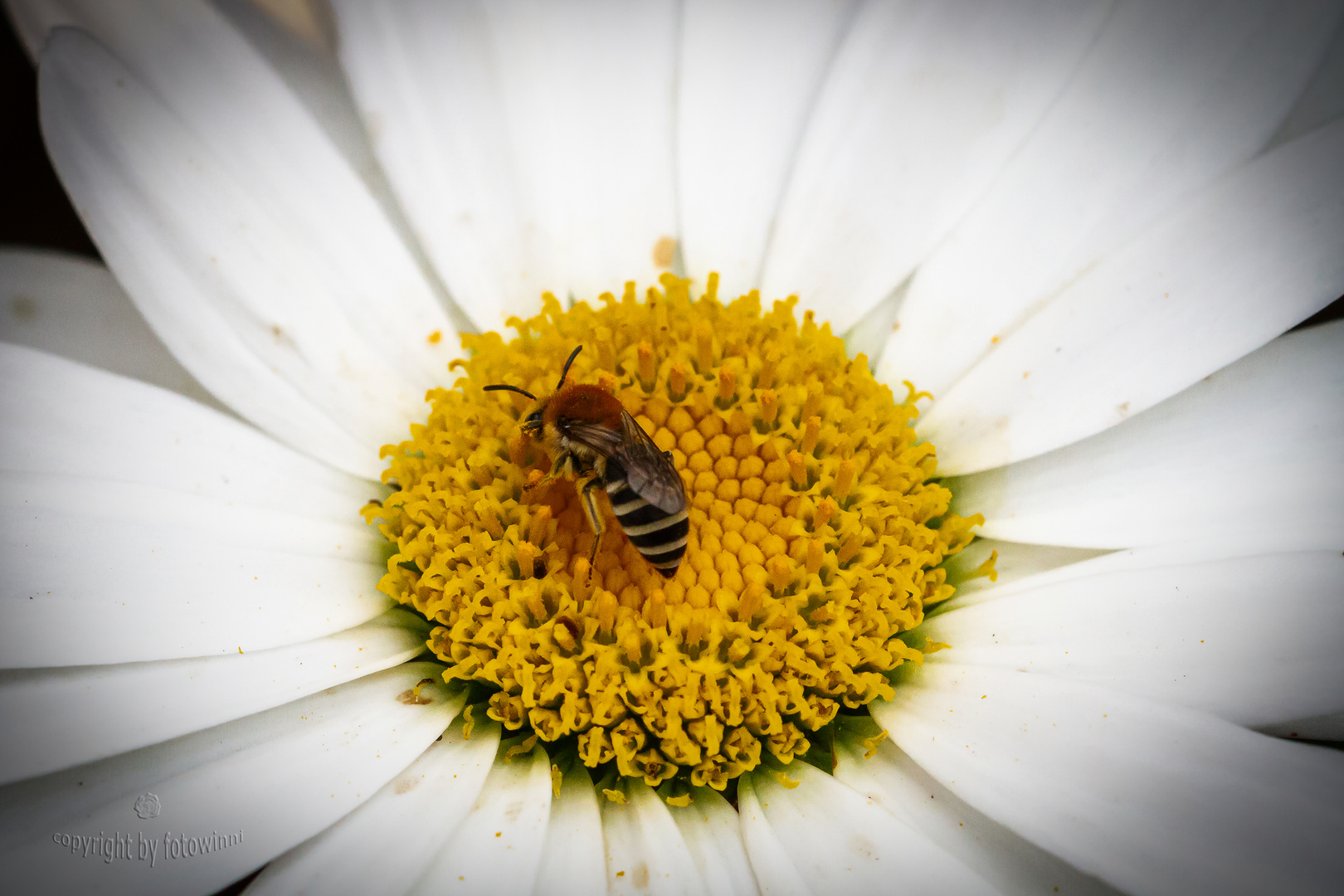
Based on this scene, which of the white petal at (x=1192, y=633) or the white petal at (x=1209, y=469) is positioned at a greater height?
the white petal at (x=1209, y=469)

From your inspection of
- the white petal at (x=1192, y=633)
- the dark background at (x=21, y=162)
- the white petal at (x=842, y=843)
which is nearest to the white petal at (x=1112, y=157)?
the white petal at (x=1192, y=633)

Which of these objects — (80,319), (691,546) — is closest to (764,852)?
(691,546)

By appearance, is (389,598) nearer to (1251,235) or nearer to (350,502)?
(350,502)

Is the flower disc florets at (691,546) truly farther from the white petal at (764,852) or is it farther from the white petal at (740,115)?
the white petal at (740,115)

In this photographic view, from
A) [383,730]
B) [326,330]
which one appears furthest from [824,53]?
[383,730]

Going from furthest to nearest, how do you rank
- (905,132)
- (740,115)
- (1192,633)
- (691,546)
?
1. (740,115)
2. (905,132)
3. (691,546)
4. (1192,633)

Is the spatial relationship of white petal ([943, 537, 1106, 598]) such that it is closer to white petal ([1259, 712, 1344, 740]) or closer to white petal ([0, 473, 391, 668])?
white petal ([1259, 712, 1344, 740])

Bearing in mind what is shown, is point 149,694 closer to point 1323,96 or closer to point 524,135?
point 524,135

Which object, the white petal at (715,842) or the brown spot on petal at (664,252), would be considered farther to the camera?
the brown spot on petal at (664,252)
